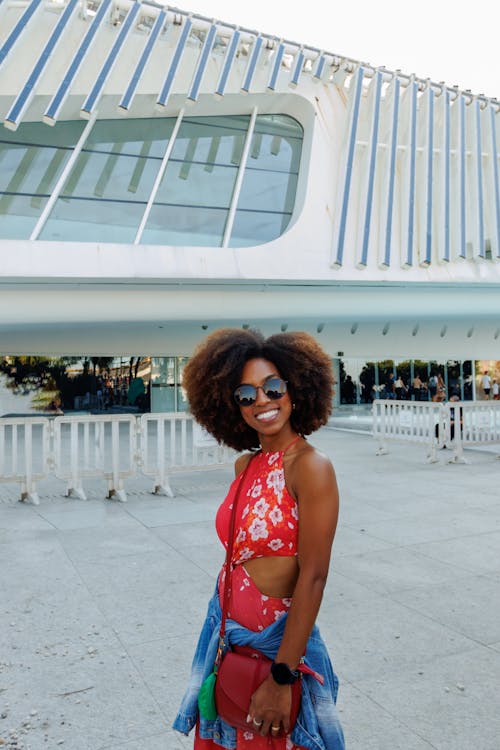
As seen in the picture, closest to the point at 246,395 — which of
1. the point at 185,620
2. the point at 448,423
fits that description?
the point at 185,620

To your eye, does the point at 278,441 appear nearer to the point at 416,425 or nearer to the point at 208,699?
the point at 208,699

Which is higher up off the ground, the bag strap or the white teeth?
the white teeth

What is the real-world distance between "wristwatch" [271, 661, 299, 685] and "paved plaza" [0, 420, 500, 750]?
1351 millimetres

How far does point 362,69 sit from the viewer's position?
48.5 ft

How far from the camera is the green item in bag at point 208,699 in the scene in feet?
5.82

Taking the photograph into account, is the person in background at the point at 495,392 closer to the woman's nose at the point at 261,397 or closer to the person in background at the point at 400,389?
the person in background at the point at 400,389

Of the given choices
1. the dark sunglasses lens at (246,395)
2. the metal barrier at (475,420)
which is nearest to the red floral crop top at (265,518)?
the dark sunglasses lens at (246,395)

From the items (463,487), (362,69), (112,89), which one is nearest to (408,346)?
(362,69)

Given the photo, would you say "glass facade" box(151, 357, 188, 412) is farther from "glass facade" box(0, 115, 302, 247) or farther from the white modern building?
"glass facade" box(0, 115, 302, 247)

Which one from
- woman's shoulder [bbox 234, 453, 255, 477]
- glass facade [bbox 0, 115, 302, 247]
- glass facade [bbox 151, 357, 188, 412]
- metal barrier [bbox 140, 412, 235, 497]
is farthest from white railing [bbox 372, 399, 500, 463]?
glass facade [bbox 151, 357, 188, 412]

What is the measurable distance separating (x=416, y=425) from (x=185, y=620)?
9150 millimetres

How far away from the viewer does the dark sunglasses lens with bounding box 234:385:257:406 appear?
2029 millimetres

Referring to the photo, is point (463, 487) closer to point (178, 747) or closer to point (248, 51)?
point (178, 747)

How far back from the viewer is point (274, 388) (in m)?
2.03
